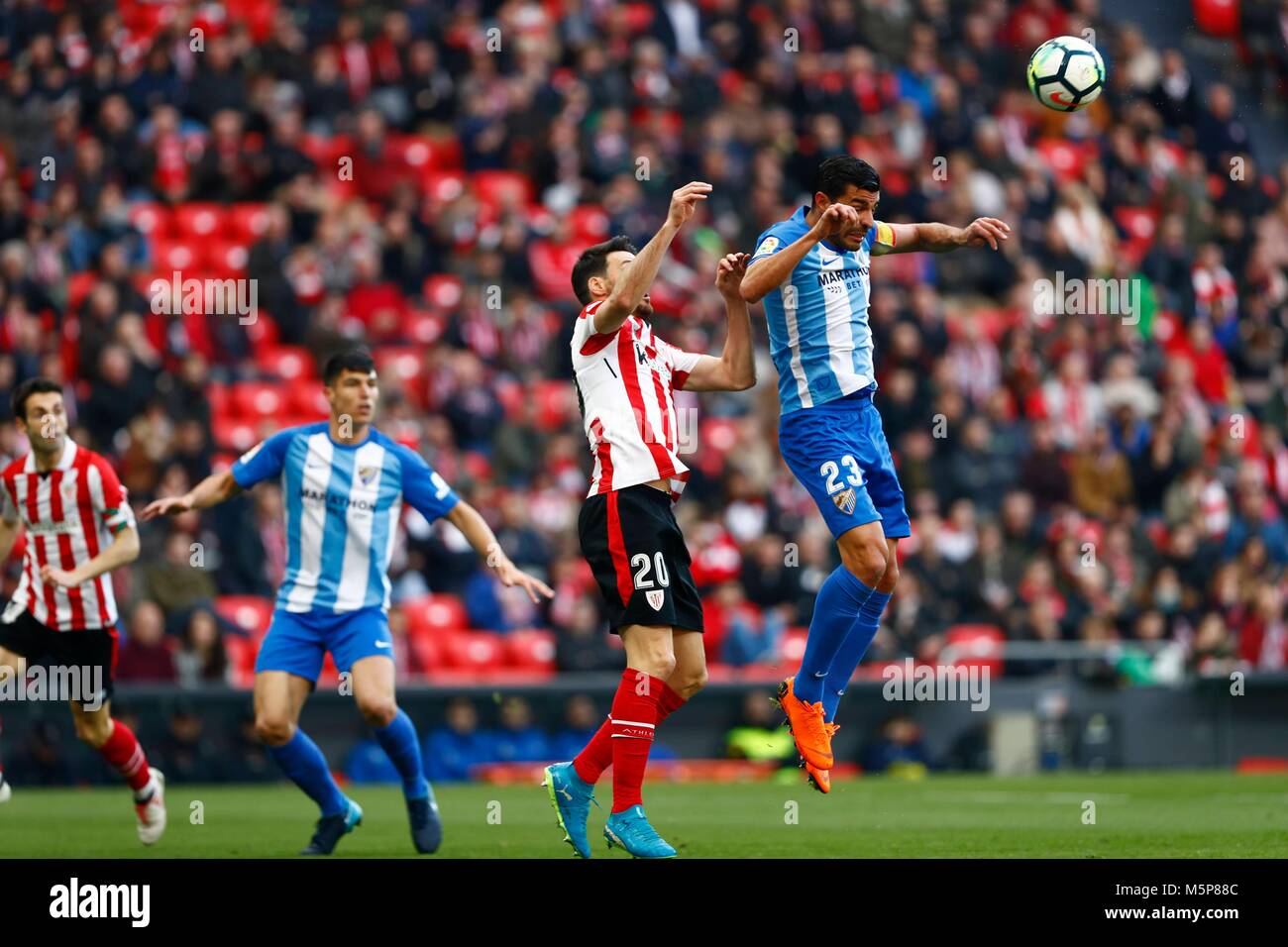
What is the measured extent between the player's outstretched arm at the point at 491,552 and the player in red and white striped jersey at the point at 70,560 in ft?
6.63

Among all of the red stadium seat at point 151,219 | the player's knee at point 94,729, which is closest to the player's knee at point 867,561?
the player's knee at point 94,729

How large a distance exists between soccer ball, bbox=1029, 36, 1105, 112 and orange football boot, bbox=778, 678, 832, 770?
323cm

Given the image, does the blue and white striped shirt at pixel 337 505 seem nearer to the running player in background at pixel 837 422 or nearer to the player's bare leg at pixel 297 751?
the player's bare leg at pixel 297 751

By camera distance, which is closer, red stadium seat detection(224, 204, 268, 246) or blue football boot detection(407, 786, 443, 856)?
blue football boot detection(407, 786, 443, 856)

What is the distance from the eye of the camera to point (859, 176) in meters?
9.25

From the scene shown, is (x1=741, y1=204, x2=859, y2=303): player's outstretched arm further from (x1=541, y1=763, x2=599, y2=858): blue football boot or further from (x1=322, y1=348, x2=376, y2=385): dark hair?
(x1=541, y1=763, x2=599, y2=858): blue football boot

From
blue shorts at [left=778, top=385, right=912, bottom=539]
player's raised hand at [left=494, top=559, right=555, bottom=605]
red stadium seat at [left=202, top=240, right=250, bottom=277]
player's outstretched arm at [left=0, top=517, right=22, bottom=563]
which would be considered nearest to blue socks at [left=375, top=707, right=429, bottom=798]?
player's raised hand at [left=494, top=559, right=555, bottom=605]

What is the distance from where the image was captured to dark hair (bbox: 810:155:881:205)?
9219mm

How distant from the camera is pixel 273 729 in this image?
390 inches

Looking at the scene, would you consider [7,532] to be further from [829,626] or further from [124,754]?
[829,626]

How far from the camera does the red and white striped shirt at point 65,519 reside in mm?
11188

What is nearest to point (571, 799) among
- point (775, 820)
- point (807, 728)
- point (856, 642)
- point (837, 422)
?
point (807, 728)
